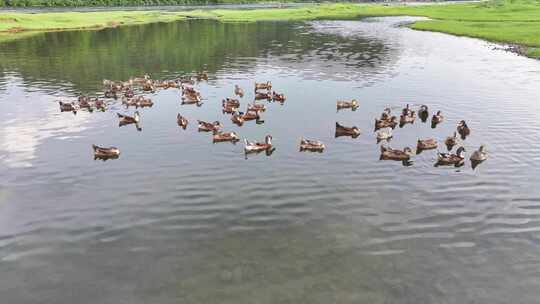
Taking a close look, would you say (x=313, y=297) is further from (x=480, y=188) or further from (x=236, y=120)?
(x=236, y=120)

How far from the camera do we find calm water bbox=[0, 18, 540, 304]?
18.0m

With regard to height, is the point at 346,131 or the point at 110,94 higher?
the point at 346,131

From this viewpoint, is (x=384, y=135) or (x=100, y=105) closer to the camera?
(x=384, y=135)

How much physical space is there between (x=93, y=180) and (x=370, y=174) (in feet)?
52.6

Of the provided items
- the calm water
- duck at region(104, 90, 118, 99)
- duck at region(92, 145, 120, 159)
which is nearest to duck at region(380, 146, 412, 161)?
the calm water

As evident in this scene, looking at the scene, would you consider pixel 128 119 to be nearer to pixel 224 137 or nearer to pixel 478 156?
pixel 224 137

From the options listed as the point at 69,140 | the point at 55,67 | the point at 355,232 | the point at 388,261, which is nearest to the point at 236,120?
the point at 69,140

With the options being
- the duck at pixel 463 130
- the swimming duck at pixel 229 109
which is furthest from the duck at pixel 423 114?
the swimming duck at pixel 229 109

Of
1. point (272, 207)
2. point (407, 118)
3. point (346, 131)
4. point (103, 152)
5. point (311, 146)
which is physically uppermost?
point (407, 118)

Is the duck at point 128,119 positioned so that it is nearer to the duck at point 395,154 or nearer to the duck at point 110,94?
the duck at point 110,94

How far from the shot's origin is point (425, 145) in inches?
1248

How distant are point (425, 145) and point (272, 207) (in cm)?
1323

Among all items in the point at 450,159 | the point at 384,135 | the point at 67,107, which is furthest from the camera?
the point at 67,107

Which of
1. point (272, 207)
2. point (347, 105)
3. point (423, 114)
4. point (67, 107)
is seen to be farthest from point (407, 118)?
point (67, 107)
